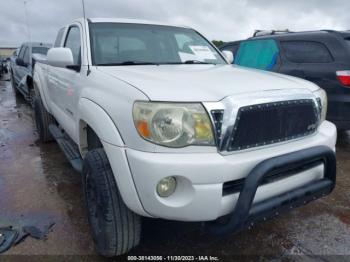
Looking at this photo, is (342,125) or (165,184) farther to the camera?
(342,125)

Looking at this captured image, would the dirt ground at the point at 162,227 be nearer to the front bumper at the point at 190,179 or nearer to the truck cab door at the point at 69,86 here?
the front bumper at the point at 190,179

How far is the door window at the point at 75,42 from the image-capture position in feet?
10.9

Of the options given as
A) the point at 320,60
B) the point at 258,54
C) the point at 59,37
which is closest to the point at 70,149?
the point at 59,37

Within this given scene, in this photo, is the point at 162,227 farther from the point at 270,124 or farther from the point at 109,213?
the point at 270,124

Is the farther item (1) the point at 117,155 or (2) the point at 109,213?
(2) the point at 109,213

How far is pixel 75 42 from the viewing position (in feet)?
12.0

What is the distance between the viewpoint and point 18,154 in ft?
16.3

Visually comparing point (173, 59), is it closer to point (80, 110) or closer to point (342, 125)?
point (80, 110)

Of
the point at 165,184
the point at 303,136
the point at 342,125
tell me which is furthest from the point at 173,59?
the point at 342,125

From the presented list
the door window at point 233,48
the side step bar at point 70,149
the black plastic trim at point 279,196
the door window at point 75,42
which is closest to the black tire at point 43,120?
the side step bar at point 70,149

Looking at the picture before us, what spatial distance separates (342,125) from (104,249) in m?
3.79

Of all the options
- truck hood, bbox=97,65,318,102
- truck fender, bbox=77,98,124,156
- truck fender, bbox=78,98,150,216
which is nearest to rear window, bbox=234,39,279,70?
truck hood, bbox=97,65,318,102

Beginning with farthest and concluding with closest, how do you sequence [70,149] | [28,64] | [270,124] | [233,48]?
[28,64], [233,48], [70,149], [270,124]

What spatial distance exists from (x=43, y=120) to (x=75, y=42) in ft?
6.44
